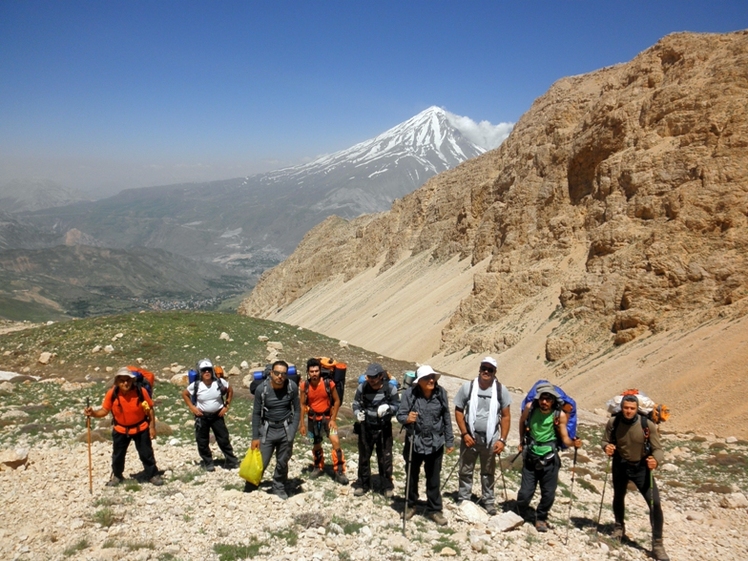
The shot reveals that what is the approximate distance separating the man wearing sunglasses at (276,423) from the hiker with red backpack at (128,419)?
148 cm

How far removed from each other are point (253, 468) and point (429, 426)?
2.48m

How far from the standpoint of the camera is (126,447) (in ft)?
22.9

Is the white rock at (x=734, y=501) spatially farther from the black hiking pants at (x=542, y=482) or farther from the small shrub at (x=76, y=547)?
the small shrub at (x=76, y=547)

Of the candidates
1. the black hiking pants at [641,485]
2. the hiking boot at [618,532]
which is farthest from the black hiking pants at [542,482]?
the hiking boot at [618,532]

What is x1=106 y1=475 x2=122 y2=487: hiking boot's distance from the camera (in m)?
6.89

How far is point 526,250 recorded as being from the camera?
31.3 m

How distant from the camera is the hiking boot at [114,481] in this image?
22.6ft

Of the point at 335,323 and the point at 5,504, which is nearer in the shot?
the point at 5,504

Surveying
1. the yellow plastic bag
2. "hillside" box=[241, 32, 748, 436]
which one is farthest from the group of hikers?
"hillside" box=[241, 32, 748, 436]

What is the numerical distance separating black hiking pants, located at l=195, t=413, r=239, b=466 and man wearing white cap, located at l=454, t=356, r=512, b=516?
359cm

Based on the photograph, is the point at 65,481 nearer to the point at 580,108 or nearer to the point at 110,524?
the point at 110,524

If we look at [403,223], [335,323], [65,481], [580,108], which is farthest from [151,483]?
[403,223]

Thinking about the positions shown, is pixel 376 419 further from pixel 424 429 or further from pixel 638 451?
pixel 638 451

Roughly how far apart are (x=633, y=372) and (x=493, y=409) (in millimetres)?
12421
